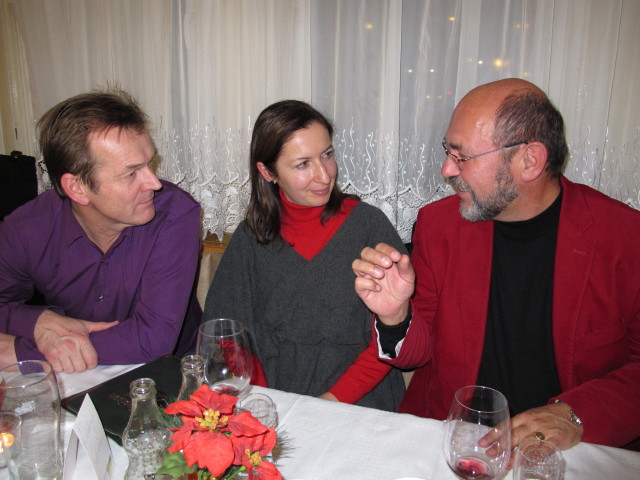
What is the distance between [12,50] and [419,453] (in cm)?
347

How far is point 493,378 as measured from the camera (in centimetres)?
160

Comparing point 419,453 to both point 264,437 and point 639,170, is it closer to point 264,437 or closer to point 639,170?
point 264,437

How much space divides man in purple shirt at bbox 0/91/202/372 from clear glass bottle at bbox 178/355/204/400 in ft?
1.86

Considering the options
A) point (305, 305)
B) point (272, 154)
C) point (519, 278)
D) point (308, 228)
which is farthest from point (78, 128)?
point (519, 278)

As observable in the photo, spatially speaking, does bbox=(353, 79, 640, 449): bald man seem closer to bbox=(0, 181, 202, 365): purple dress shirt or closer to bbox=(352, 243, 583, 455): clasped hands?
bbox=(352, 243, 583, 455): clasped hands

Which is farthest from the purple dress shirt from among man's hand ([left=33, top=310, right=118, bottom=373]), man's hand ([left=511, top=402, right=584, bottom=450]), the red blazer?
man's hand ([left=511, top=402, right=584, bottom=450])

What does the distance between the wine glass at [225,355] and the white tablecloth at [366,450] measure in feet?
0.55

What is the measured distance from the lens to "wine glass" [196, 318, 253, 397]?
0.99m

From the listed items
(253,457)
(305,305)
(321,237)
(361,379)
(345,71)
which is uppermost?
(345,71)

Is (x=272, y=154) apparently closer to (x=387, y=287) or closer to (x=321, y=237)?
(x=321, y=237)

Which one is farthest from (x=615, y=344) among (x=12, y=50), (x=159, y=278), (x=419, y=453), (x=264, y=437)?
(x=12, y=50)

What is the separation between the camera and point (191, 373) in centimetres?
95

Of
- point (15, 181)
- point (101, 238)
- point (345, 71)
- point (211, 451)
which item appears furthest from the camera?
point (15, 181)

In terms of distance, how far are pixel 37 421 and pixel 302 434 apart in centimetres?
53
